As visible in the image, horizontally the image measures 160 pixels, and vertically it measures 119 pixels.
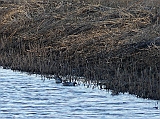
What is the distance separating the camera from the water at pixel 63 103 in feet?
39.0

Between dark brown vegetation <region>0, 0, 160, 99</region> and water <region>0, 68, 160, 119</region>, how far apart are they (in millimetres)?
577

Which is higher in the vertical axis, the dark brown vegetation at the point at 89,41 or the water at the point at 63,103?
the dark brown vegetation at the point at 89,41

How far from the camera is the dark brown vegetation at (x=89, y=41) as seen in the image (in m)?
15.4

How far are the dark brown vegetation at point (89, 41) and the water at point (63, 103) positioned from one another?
0.58 metres

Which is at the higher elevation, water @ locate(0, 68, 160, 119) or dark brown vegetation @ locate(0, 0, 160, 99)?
dark brown vegetation @ locate(0, 0, 160, 99)

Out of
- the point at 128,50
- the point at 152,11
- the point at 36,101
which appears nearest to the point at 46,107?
the point at 36,101

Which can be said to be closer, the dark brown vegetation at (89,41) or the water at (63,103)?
the water at (63,103)

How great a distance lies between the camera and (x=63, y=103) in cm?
1304

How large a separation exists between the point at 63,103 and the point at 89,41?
5.59 metres

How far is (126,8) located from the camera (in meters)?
20.8

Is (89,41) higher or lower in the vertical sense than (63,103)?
higher

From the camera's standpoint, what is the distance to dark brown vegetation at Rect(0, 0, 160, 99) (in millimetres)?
15430

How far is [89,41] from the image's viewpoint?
60.4 ft

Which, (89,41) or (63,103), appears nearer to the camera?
(63,103)
